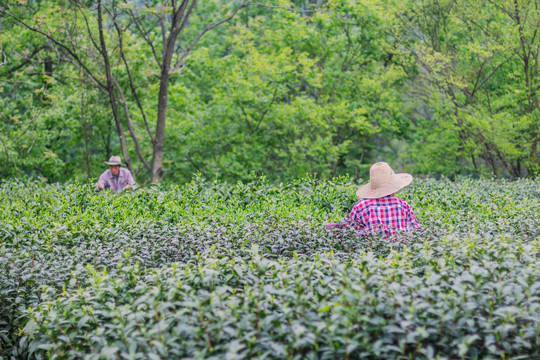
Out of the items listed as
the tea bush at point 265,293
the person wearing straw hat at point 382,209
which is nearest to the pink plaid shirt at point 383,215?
the person wearing straw hat at point 382,209

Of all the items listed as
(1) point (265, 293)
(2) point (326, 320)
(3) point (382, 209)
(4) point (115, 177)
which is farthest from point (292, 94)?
(2) point (326, 320)

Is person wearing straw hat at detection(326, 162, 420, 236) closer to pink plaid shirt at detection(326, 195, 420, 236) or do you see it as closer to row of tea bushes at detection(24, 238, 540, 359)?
pink plaid shirt at detection(326, 195, 420, 236)

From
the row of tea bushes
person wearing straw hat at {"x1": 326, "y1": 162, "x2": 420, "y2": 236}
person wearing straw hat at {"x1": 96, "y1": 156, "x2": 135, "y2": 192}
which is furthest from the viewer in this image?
person wearing straw hat at {"x1": 96, "y1": 156, "x2": 135, "y2": 192}

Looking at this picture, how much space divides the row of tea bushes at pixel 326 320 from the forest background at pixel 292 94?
11.1 metres

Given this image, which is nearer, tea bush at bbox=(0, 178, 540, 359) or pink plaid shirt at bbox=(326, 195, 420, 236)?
tea bush at bbox=(0, 178, 540, 359)

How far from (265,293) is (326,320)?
42cm

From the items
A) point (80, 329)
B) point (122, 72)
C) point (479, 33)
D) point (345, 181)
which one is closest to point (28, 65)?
point (122, 72)

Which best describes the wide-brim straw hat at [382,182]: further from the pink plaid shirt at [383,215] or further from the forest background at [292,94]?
the forest background at [292,94]

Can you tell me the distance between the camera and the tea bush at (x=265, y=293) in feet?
8.36

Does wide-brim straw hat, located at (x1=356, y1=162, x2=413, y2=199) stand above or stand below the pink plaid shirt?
above

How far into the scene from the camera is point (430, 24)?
17.7 metres

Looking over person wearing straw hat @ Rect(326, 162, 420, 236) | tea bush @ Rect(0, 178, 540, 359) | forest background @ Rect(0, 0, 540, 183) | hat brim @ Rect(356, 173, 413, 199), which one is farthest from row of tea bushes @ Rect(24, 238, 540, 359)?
forest background @ Rect(0, 0, 540, 183)

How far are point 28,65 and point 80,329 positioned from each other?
54.7 ft

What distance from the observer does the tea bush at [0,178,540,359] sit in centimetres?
255
